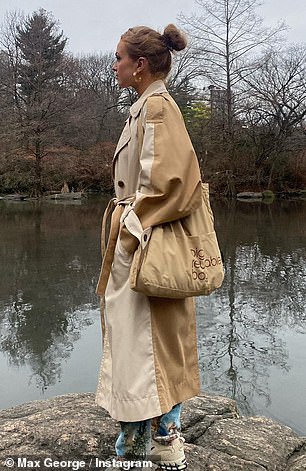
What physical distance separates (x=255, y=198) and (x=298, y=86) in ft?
18.8

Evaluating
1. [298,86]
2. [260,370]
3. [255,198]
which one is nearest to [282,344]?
[260,370]

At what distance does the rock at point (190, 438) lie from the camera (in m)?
2.12

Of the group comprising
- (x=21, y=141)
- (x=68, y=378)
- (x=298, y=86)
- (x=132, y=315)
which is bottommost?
(x=68, y=378)

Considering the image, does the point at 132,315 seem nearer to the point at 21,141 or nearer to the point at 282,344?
the point at 282,344

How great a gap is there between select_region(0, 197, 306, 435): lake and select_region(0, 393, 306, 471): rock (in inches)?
35.2

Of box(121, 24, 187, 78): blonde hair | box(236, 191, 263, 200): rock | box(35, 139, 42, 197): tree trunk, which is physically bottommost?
box(236, 191, 263, 200): rock

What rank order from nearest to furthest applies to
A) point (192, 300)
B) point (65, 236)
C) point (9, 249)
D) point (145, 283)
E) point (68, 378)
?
1. point (145, 283)
2. point (192, 300)
3. point (68, 378)
4. point (9, 249)
5. point (65, 236)

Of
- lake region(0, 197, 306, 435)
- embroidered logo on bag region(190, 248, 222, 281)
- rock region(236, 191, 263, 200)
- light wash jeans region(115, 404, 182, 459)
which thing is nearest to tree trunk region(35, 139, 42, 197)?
rock region(236, 191, 263, 200)

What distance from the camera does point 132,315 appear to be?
1.67 m

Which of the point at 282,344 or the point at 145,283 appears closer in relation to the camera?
the point at 145,283

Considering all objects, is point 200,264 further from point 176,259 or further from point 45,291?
point 45,291

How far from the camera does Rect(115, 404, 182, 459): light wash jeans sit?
1748 mm

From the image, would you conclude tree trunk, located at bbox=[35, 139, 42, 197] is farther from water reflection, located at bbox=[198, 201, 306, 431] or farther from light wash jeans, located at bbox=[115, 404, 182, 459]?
light wash jeans, located at bbox=[115, 404, 182, 459]

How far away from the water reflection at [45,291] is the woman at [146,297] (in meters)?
2.35
